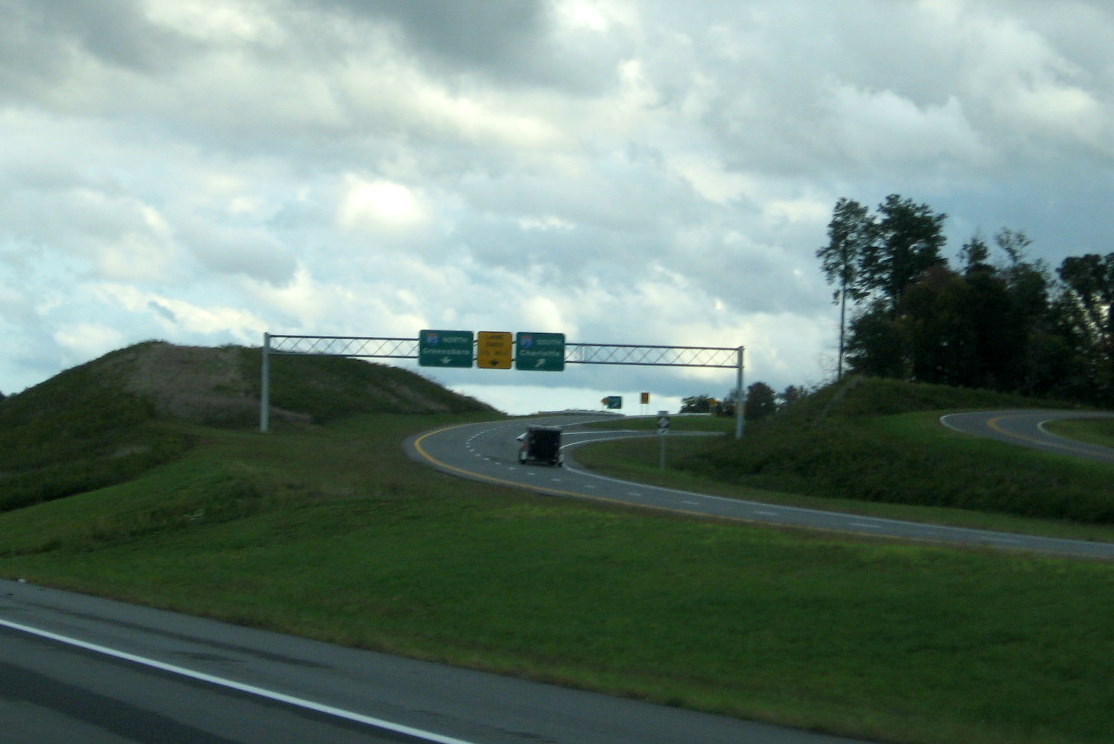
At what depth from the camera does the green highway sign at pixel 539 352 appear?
59.8 m

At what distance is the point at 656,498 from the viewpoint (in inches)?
1625

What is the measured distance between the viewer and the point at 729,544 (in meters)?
20.8

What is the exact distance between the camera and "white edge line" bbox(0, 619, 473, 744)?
32.4ft

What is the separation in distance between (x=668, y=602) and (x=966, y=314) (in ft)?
253

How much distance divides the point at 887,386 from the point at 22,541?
51.6 metres

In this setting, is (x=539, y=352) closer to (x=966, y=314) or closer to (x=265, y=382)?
(x=265, y=382)

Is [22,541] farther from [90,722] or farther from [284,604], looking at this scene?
[90,722]

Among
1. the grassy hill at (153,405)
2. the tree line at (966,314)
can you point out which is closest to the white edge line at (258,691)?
the grassy hill at (153,405)

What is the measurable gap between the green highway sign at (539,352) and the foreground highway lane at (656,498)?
4896mm

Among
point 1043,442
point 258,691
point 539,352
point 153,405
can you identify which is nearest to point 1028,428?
point 1043,442

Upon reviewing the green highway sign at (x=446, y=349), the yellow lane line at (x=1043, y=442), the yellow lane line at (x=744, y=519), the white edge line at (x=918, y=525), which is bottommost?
the white edge line at (x=918, y=525)

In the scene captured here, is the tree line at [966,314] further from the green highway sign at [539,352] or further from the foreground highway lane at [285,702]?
the foreground highway lane at [285,702]

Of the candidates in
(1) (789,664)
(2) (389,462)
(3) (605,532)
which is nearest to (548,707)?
(1) (789,664)

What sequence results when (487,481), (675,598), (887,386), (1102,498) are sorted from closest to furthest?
(675,598) → (1102,498) → (487,481) → (887,386)
